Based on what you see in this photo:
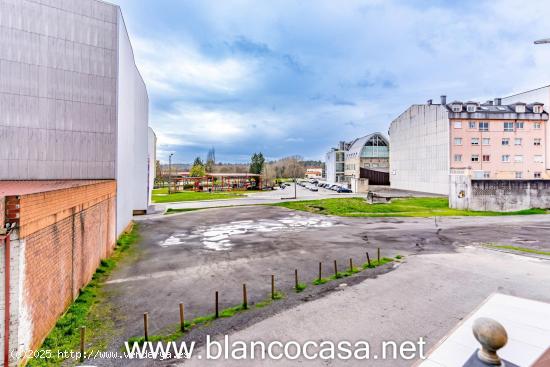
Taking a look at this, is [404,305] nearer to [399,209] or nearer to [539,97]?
[399,209]

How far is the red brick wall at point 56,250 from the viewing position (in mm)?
6723

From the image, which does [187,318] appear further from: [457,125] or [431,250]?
[457,125]

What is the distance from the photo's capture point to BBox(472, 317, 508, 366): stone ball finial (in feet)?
12.6

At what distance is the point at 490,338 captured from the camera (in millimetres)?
3918

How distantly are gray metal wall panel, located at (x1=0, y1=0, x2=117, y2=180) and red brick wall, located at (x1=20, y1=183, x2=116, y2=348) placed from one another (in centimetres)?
755

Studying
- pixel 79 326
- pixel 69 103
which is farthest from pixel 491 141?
pixel 79 326

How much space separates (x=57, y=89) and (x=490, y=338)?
2273 centimetres

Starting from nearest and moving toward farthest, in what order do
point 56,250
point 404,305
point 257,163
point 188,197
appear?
point 56,250, point 404,305, point 188,197, point 257,163

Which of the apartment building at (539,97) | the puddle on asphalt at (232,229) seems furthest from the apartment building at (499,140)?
the puddle on asphalt at (232,229)

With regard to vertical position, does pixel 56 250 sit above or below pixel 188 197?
above

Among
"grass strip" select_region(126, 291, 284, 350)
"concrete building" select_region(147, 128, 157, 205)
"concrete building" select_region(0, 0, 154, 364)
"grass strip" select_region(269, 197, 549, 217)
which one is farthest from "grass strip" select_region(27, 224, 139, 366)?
"concrete building" select_region(147, 128, 157, 205)

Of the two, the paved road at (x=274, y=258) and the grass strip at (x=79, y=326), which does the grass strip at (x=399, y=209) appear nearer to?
the paved road at (x=274, y=258)

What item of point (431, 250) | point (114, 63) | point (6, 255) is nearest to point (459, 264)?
point (431, 250)

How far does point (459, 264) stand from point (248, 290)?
10259 mm
